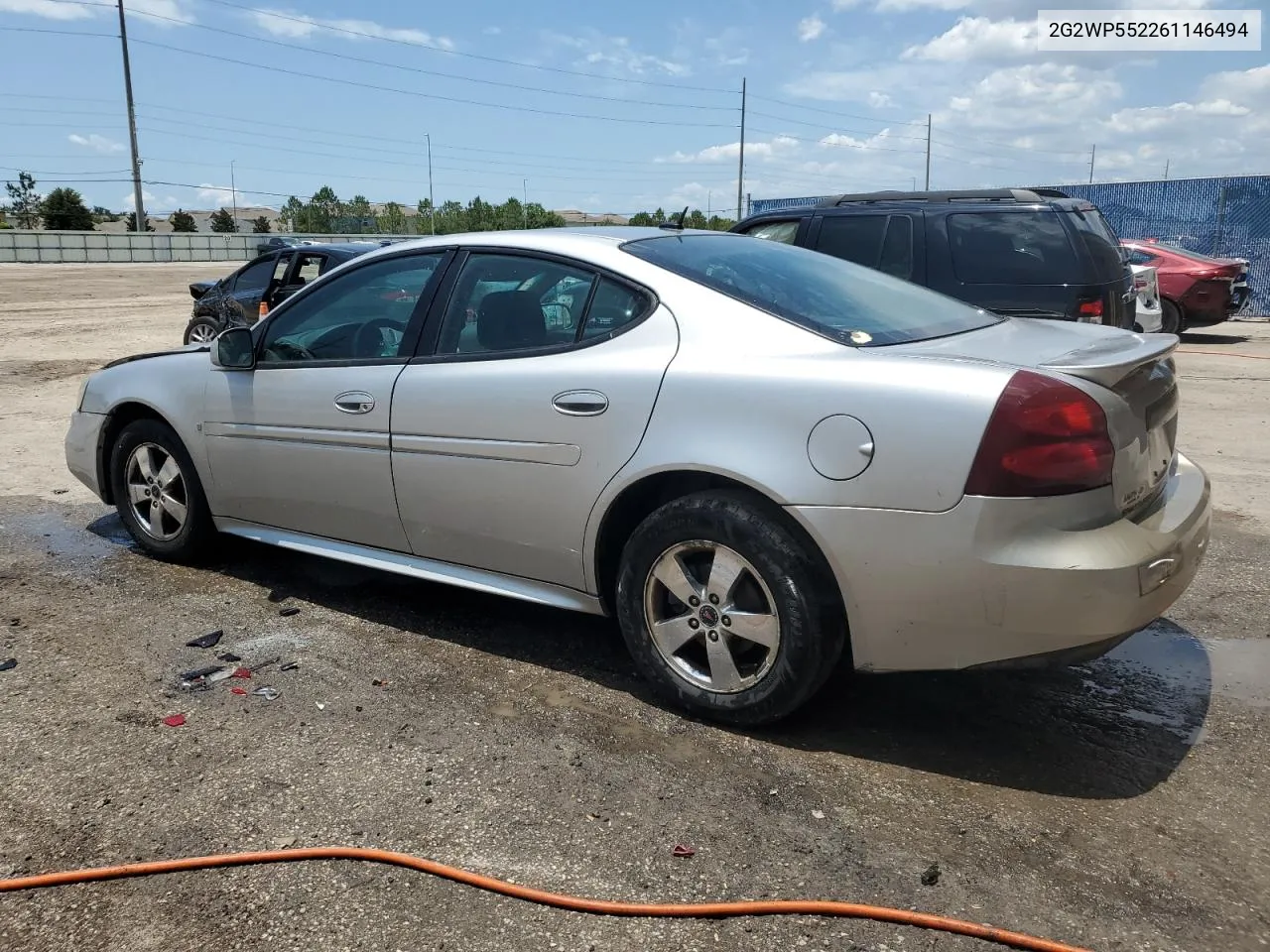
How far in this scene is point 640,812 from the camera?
2.86 meters

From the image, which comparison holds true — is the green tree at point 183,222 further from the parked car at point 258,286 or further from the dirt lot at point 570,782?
the dirt lot at point 570,782

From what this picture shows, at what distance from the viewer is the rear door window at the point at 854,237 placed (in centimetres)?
799

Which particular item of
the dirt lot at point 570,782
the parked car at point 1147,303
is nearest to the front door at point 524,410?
the dirt lot at point 570,782

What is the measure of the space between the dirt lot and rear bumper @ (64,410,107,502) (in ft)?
2.45

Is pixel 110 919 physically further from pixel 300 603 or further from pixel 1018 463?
pixel 1018 463

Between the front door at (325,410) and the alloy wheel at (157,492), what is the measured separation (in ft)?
1.13

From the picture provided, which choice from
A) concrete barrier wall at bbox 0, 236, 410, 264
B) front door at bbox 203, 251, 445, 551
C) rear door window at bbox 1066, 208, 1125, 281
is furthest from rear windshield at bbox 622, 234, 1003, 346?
concrete barrier wall at bbox 0, 236, 410, 264

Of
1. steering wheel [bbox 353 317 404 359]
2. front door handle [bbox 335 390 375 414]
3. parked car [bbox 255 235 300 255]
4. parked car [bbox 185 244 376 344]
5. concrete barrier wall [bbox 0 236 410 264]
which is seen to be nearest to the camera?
front door handle [bbox 335 390 375 414]

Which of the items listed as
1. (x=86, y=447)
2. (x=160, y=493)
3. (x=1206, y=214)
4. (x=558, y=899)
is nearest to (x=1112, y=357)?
(x=558, y=899)

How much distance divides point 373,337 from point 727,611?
75.4 inches

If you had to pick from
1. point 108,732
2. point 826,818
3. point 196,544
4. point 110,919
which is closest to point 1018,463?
point 826,818

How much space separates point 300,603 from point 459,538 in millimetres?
1115

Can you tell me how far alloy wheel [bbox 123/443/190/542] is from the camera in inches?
194

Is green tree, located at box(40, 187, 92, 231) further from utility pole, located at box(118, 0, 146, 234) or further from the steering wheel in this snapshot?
the steering wheel
